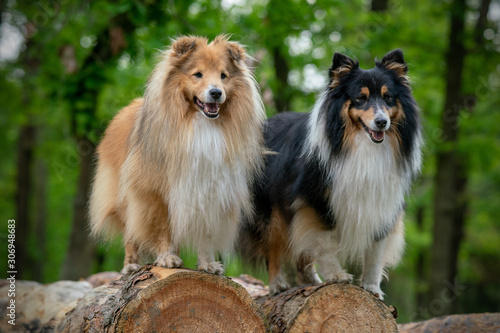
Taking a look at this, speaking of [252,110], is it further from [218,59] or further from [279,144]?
[279,144]

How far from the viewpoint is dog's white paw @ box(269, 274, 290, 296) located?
4.89m

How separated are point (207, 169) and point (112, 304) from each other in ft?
3.83

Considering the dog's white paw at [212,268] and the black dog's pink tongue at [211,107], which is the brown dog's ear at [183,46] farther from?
the dog's white paw at [212,268]

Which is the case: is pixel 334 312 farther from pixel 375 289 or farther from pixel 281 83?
pixel 281 83

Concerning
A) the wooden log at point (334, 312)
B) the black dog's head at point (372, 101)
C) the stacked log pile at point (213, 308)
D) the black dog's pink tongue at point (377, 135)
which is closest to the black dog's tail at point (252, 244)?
the stacked log pile at point (213, 308)

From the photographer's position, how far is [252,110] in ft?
14.2

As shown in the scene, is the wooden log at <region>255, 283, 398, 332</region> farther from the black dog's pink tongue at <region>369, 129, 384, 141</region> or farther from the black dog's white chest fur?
the black dog's pink tongue at <region>369, 129, 384, 141</region>

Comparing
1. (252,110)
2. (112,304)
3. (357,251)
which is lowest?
(112,304)

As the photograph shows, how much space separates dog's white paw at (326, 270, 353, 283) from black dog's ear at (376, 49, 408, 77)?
168 centimetres

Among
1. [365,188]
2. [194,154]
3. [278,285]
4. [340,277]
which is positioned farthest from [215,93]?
[278,285]

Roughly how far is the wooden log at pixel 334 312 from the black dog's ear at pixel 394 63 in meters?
1.80

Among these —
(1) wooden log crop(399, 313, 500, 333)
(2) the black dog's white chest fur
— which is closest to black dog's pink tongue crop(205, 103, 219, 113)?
(2) the black dog's white chest fur

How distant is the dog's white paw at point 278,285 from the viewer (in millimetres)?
4895

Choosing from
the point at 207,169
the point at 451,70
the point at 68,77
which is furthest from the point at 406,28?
the point at 207,169
